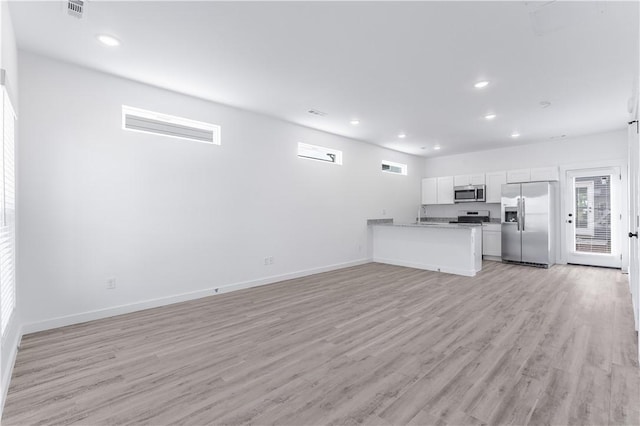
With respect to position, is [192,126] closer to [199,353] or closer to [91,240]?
[91,240]

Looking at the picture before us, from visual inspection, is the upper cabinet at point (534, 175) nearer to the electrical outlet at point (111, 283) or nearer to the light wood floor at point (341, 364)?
the light wood floor at point (341, 364)

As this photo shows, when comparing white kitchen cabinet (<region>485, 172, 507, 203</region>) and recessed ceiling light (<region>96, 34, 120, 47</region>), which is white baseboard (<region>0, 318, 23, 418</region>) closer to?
recessed ceiling light (<region>96, 34, 120, 47</region>)

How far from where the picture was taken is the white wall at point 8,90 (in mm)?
2107

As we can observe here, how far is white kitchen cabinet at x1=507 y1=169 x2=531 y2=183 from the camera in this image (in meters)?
7.01

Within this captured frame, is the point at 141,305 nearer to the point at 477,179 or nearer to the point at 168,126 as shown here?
the point at 168,126

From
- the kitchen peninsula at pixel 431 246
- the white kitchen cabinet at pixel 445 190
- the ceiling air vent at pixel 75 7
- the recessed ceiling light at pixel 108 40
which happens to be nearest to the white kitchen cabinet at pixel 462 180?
the white kitchen cabinet at pixel 445 190

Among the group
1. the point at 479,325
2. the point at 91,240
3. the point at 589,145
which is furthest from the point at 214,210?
the point at 589,145

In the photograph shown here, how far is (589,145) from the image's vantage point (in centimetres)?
642

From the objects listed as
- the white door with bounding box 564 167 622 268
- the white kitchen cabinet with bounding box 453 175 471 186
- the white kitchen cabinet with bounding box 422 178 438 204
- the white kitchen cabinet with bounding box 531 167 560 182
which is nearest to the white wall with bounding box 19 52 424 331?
the white kitchen cabinet with bounding box 422 178 438 204

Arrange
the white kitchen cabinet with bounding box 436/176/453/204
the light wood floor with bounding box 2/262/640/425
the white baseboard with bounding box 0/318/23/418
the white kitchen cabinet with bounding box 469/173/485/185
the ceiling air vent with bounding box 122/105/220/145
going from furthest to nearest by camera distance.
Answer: the white kitchen cabinet with bounding box 436/176/453/204 → the white kitchen cabinet with bounding box 469/173/485/185 → the ceiling air vent with bounding box 122/105/220/145 → the white baseboard with bounding box 0/318/23/418 → the light wood floor with bounding box 2/262/640/425

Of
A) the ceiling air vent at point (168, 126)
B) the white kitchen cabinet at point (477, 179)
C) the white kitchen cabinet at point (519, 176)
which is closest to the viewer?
the ceiling air vent at point (168, 126)

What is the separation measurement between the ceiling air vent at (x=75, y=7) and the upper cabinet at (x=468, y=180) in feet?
26.6

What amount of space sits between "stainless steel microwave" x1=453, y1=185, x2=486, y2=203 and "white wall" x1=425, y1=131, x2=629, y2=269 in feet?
1.59

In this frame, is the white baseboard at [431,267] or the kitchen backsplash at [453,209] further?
the kitchen backsplash at [453,209]
